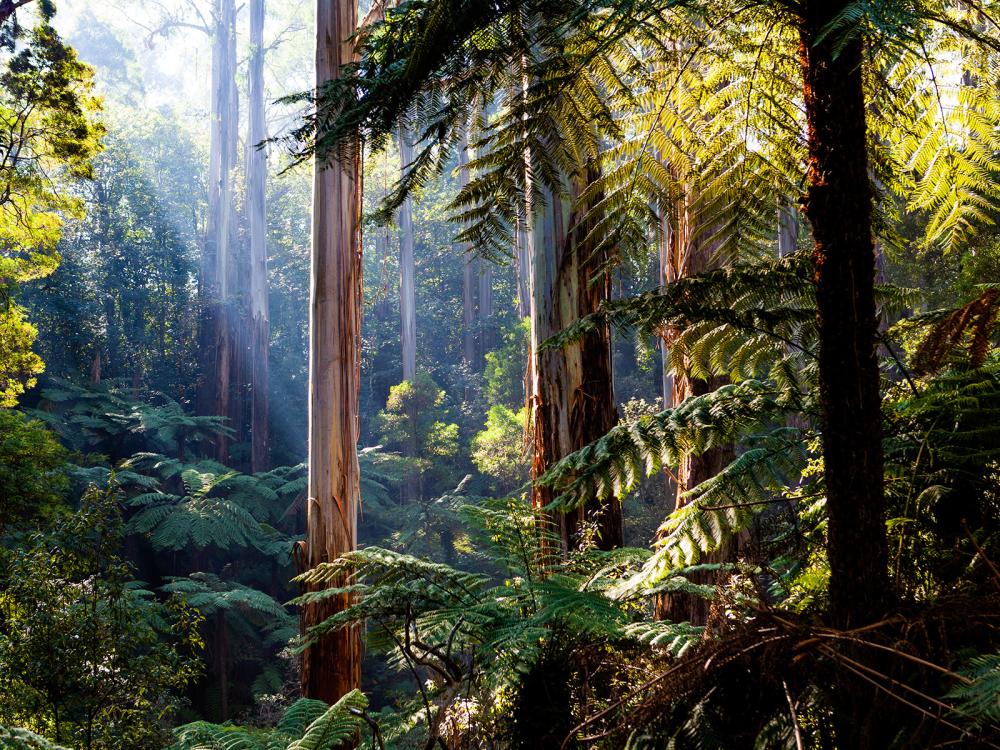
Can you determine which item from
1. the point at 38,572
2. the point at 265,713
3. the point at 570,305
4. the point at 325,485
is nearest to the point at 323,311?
the point at 325,485

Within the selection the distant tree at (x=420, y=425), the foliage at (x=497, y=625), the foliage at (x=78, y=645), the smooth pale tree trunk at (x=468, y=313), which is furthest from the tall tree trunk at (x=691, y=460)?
the smooth pale tree trunk at (x=468, y=313)

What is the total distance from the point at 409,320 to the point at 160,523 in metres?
9.83

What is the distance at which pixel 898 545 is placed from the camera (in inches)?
65.6

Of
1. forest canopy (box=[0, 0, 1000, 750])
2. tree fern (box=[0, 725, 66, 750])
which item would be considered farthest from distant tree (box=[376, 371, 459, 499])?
tree fern (box=[0, 725, 66, 750])

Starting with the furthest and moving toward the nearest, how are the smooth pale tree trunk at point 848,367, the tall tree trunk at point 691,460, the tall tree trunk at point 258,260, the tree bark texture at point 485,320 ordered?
the tree bark texture at point 485,320 < the tall tree trunk at point 258,260 < the tall tree trunk at point 691,460 < the smooth pale tree trunk at point 848,367

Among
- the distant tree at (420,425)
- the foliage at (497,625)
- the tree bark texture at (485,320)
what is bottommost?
the foliage at (497,625)

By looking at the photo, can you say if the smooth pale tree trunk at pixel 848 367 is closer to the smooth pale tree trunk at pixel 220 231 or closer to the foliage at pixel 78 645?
the foliage at pixel 78 645

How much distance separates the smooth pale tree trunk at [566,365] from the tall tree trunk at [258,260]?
529 inches

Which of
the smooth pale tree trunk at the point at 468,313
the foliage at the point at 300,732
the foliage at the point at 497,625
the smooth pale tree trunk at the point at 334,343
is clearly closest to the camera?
the foliage at the point at 497,625

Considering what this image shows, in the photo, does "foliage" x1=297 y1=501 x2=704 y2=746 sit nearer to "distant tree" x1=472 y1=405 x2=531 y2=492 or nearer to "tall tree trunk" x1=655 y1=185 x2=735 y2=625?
"tall tree trunk" x1=655 y1=185 x2=735 y2=625

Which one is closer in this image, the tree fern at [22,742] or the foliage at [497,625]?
the foliage at [497,625]

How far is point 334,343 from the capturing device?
5211 mm

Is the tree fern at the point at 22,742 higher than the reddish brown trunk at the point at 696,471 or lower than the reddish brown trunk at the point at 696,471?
lower

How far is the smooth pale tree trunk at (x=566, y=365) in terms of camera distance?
12.4 ft
